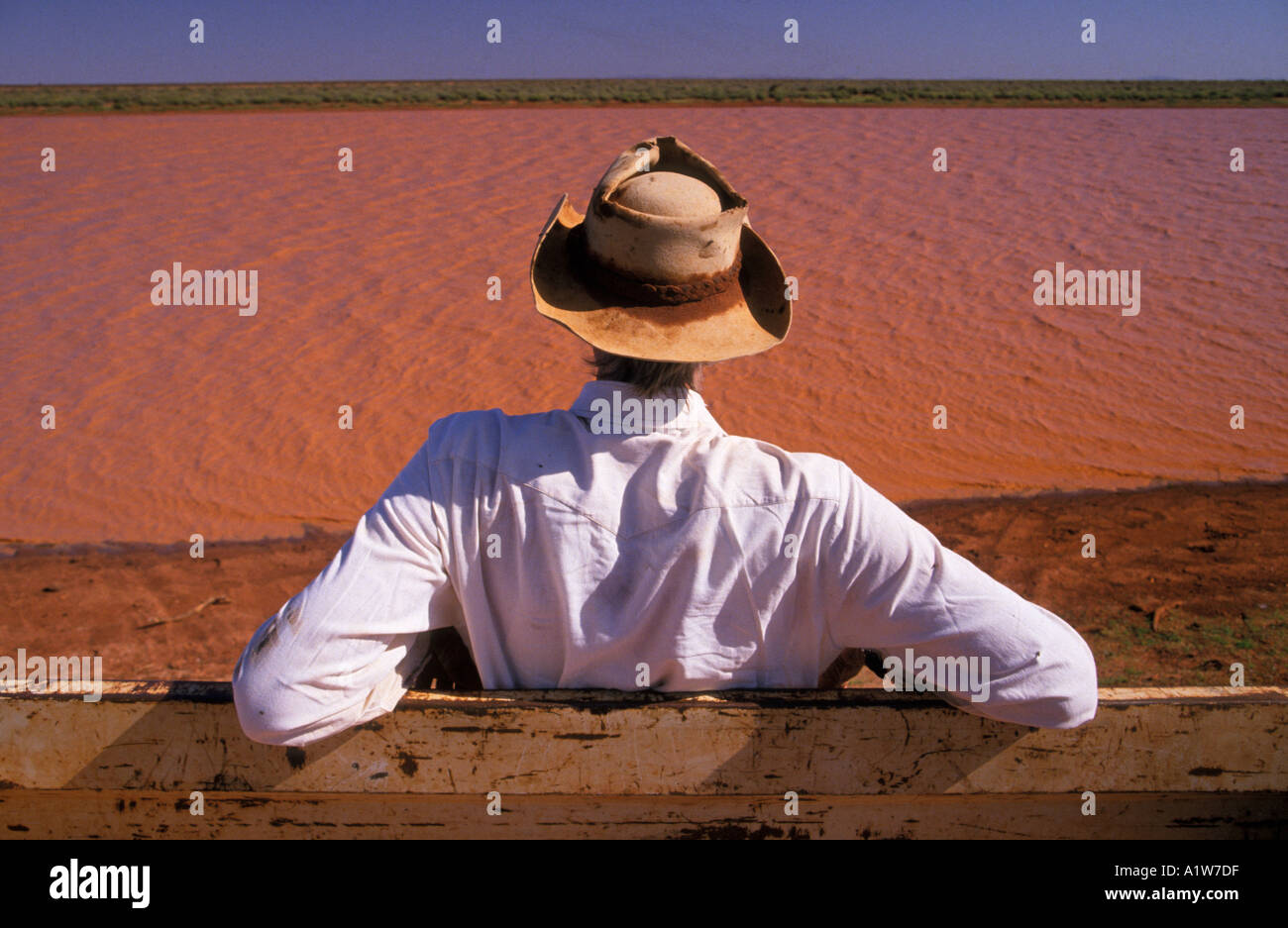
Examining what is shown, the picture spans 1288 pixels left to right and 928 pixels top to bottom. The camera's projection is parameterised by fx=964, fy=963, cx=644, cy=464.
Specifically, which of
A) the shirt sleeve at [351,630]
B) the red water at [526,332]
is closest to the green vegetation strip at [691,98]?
the red water at [526,332]

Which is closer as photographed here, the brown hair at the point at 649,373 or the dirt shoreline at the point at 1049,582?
the brown hair at the point at 649,373

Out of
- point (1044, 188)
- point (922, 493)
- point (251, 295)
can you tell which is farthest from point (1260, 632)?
point (1044, 188)

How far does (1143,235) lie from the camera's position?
31.6 ft

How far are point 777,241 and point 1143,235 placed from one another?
366 centimetres

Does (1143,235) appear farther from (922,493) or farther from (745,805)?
(745,805)

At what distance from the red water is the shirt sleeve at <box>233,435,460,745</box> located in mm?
3345

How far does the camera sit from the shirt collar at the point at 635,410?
167cm

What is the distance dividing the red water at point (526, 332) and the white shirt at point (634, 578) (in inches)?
132

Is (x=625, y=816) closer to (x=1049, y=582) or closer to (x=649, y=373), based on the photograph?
(x=649, y=373)

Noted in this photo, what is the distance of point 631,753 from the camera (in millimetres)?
1729

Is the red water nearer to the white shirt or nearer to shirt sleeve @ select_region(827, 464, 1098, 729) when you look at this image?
the white shirt

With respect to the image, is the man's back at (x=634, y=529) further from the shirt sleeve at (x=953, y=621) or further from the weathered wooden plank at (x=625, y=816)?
the weathered wooden plank at (x=625, y=816)

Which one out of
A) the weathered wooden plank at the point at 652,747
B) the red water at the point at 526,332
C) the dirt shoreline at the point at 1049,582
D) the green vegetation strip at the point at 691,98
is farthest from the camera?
the green vegetation strip at the point at 691,98

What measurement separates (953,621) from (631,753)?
613 mm
